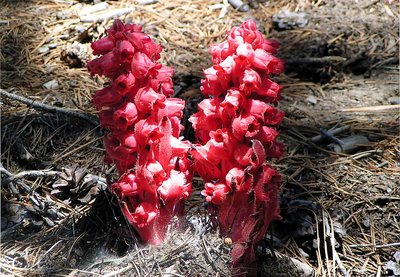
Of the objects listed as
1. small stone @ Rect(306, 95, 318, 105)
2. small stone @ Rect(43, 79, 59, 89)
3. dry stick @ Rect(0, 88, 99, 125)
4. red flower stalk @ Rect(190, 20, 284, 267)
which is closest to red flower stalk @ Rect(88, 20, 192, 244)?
red flower stalk @ Rect(190, 20, 284, 267)

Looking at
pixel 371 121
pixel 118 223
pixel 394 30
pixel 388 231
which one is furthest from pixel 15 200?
pixel 394 30

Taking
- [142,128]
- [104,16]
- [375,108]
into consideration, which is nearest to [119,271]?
[142,128]

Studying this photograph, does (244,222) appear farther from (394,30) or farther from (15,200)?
(394,30)

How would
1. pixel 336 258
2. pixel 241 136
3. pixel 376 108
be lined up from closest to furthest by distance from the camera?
1. pixel 241 136
2. pixel 336 258
3. pixel 376 108

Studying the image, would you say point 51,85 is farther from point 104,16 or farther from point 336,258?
point 336,258

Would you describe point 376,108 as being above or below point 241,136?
below

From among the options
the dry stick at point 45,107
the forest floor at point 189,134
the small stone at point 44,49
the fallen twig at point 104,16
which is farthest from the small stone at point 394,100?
the small stone at point 44,49

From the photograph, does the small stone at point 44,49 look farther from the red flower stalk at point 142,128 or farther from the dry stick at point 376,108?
the dry stick at point 376,108
